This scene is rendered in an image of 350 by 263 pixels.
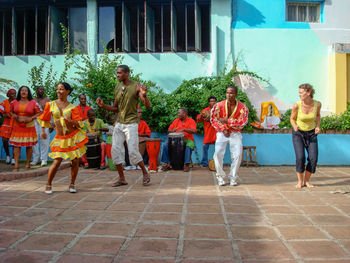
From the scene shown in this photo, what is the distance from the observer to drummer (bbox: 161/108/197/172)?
884 centimetres

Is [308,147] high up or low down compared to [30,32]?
down

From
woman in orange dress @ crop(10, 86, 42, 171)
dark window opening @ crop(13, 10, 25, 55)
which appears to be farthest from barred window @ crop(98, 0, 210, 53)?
woman in orange dress @ crop(10, 86, 42, 171)

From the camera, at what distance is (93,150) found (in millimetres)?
8836

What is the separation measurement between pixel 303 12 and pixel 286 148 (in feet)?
15.2

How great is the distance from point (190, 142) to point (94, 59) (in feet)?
15.6

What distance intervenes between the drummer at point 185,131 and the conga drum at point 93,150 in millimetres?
1592

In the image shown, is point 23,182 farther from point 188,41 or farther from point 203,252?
point 188,41

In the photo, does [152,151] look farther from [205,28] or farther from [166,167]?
[205,28]

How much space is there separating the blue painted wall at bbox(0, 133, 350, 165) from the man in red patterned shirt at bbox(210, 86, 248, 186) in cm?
318

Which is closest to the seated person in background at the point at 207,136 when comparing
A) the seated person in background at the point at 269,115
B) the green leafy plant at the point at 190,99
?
the green leafy plant at the point at 190,99

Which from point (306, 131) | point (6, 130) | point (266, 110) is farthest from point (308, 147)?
point (6, 130)

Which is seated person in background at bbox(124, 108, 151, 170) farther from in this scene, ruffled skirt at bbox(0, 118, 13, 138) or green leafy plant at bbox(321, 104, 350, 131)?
green leafy plant at bbox(321, 104, 350, 131)

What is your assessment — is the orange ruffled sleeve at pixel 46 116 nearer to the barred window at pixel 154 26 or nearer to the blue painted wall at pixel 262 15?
the barred window at pixel 154 26

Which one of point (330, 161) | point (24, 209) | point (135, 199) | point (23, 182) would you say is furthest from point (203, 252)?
point (330, 161)
